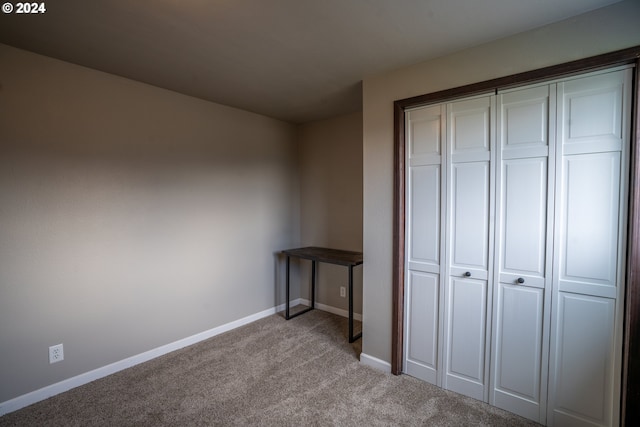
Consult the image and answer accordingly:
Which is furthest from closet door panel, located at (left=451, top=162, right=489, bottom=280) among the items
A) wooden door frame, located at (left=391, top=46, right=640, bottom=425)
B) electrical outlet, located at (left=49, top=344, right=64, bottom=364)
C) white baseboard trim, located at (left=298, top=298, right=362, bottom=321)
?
electrical outlet, located at (left=49, top=344, right=64, bottom=364)

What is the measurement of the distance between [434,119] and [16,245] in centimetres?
297

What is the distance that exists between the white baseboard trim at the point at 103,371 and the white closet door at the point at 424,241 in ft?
6.31

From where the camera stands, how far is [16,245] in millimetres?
2049

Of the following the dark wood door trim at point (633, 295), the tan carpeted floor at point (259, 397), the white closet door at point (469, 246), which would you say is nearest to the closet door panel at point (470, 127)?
the white closet door at point (469, 246)

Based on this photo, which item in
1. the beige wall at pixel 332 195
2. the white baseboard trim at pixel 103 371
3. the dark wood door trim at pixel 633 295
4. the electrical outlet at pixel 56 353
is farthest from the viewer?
the beige wall at pixel 332 195

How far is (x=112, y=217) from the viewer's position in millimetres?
2467

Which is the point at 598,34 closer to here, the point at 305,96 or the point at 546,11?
the point at 546,11

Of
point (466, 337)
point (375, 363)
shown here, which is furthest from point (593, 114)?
point (375, 363)

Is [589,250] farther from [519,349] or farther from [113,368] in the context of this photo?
[113,368]

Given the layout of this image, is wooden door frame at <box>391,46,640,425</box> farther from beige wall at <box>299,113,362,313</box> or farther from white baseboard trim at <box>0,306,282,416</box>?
white baseboard trim at <box>0,306,282,416</box>

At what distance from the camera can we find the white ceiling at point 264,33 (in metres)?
1.61

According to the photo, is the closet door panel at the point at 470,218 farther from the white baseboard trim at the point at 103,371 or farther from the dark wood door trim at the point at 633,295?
the white baseboard trim at the point at 103,371

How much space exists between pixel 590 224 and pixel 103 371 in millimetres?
3461

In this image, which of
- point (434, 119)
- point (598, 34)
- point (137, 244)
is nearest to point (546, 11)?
point (598, 34)
